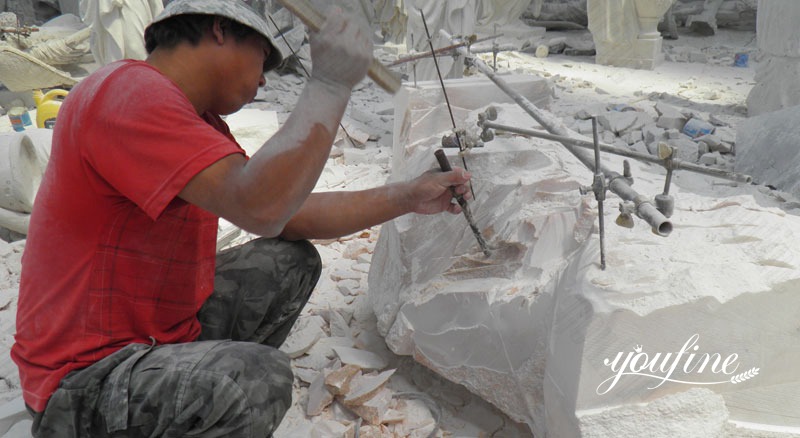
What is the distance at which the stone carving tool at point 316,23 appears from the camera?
1.19 m

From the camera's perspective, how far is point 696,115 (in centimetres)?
545

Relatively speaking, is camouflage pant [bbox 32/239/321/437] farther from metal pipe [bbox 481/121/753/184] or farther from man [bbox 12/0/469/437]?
metal pipe [bbox 481/121/753/184]

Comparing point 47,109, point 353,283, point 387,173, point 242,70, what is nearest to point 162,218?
point 242,70

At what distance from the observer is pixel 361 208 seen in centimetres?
194

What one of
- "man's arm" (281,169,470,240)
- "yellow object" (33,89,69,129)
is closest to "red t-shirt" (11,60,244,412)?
"man's arm" (281,169,470,240)

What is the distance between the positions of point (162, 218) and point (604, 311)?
1031 millimetres

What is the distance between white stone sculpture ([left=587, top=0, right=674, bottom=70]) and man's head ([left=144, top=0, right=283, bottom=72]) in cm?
687

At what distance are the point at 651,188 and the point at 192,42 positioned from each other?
153 cm

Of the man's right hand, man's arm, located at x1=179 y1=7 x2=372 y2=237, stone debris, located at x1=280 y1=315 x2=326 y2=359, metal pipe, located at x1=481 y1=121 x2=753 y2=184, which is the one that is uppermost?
the man's right hand

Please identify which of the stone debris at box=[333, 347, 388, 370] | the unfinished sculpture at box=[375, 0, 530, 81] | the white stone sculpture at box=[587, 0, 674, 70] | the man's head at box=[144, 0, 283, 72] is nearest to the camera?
the man's head at box=[144, 0, 283, 72]

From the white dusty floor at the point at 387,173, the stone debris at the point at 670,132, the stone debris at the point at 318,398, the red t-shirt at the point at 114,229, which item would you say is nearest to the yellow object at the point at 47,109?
the white dusty floor at the point at 387,173

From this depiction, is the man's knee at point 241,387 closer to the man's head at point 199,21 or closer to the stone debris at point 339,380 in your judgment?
the stone debris at point 339,380

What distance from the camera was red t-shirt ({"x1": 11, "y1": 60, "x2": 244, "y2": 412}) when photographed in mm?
1211

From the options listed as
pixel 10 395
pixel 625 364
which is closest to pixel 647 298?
pixel 625 364
